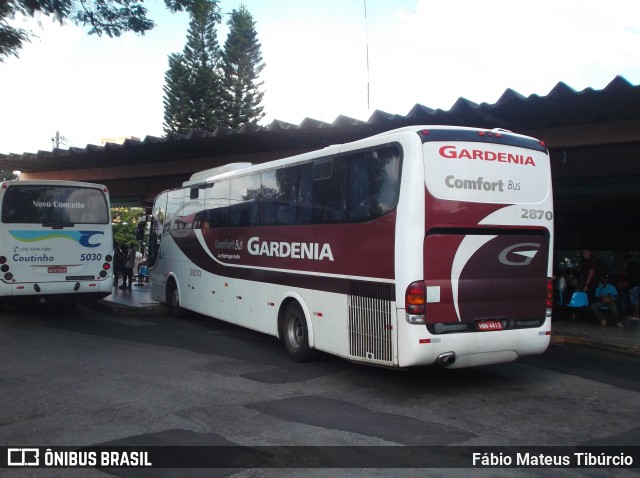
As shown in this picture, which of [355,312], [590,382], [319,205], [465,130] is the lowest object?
[590,382]

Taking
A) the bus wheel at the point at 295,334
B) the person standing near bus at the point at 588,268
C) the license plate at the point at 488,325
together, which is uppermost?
the person standing near bus at the point at 588,268

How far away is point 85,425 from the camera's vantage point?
6.20 metres

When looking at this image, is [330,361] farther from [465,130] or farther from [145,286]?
[145,286]

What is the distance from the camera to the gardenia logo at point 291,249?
354 inches

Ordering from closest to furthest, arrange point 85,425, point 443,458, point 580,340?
point 443,458 < point 85,425 < point 580,340

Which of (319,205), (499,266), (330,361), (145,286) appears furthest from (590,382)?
(145,286)

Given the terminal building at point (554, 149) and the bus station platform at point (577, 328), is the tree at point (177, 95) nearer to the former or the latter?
the terminal building at point (554, 149)

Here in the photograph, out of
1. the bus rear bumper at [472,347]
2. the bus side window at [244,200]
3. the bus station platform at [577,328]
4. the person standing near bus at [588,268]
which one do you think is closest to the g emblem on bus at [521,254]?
the bus rear bumper at [472,347]

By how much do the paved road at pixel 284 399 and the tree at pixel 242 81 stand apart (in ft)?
107

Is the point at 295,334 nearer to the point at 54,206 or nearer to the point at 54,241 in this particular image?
the point at 54,241

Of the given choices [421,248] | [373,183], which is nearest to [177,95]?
[373,183]

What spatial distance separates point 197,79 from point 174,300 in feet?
95.6

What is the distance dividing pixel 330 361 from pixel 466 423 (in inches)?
143

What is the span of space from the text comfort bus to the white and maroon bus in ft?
21.6
